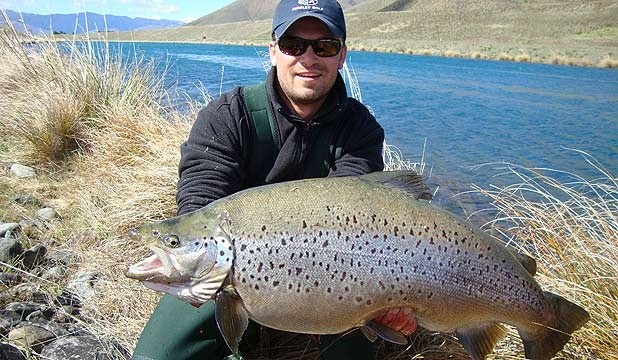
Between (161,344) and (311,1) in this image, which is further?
(311,1)

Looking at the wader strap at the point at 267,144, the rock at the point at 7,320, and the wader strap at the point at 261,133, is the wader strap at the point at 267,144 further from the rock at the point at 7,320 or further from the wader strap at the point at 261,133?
the rock at the point at 7,320

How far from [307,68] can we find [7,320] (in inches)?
90.6

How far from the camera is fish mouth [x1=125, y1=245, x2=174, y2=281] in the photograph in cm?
212

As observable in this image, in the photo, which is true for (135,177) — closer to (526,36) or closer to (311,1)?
(311,1)


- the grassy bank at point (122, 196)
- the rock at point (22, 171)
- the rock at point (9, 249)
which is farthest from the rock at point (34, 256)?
the rock at point (22, 171)

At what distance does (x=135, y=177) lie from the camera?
5.39 m

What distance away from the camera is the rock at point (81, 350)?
2.94 metres

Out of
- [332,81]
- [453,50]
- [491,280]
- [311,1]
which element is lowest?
[453,50]

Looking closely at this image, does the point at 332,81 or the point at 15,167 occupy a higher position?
the point at 332,81

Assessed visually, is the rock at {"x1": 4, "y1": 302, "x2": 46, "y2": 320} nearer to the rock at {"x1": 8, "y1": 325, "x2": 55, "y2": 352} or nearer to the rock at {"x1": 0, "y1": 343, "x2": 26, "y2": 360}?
the rock at {"x1": 8, "y1": 325, "x2": 55, "y2": 352}

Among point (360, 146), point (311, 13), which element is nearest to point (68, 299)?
point (360, 146)

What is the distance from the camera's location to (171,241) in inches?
86.4

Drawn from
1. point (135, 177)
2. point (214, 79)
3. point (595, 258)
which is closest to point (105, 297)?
point (135, 177)

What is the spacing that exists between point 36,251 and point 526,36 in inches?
3007
